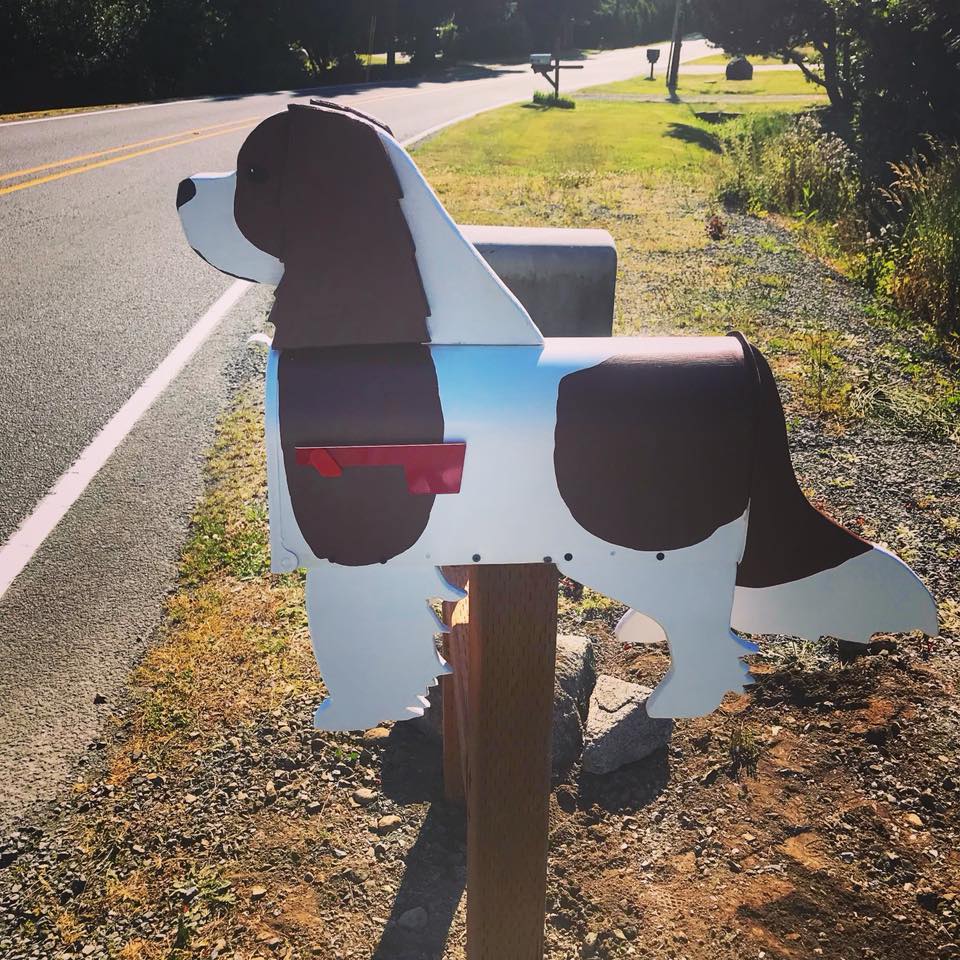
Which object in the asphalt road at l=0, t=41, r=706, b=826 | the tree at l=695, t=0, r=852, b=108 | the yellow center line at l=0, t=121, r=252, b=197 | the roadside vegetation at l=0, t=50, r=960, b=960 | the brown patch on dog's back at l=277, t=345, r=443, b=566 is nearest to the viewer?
the brown patch on dog's back at l=277, t=345, r=443, b=566

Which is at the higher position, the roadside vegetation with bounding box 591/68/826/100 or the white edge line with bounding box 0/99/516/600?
the roadside vegetation with bounding box 591/68/826/100

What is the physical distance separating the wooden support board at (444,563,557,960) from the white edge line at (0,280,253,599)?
2.63 meters

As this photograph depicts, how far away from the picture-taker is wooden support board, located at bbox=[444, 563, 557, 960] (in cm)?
160

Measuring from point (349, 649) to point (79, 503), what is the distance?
309cm

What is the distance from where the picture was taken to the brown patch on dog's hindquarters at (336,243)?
1.40m

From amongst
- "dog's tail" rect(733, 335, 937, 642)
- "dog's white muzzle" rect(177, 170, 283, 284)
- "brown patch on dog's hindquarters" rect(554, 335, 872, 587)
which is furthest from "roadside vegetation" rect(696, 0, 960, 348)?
"dog's white muzzle" rect(177, 170, 283, 284)

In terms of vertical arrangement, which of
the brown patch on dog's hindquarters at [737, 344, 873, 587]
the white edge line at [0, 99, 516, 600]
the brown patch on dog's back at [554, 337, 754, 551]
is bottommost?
the white edge line at [0, 99, 516, 600]

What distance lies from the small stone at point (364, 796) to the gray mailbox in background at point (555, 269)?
1.57 metres

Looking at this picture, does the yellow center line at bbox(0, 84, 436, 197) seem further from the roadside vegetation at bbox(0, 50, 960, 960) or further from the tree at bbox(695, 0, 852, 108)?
the tree at bbox(695, 0, 852, 108)

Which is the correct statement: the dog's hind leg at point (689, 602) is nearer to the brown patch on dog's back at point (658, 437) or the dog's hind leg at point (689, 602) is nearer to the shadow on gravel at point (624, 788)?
the brown patch on dog's back at point (658, 437)

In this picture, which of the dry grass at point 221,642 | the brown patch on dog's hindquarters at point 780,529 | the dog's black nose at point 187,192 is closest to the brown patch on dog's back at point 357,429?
the dog's black nose at point 187,192

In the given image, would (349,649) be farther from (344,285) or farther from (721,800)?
(721,800)

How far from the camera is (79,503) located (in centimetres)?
412

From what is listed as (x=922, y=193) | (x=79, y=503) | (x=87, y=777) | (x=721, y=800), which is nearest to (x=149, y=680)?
(x=87, y=777)
